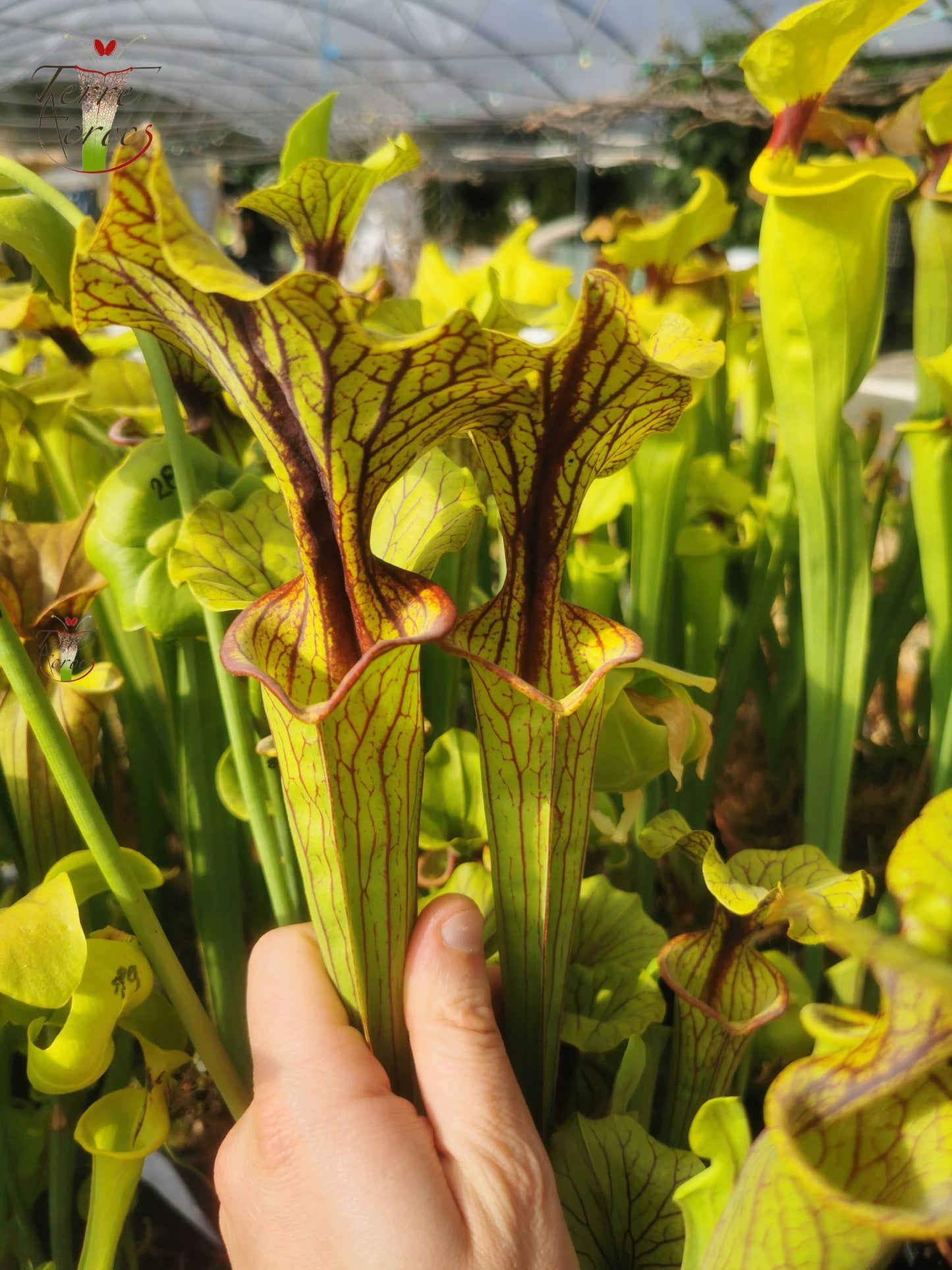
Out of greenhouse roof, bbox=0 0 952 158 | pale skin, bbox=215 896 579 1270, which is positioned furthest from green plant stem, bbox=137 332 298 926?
greenhouse roof, bbox=0 0 952 158

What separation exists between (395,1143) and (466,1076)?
0.05 meters

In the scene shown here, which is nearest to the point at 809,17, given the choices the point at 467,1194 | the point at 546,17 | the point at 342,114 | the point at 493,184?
the point at 467,1194

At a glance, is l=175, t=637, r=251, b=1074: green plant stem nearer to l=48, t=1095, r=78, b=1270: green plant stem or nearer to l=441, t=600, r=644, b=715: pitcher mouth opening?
l=48, t=1095, r=78, b=1270: green plant stem

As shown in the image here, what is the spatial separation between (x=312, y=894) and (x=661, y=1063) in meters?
0.58

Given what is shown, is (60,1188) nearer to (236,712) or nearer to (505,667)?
(236,712)

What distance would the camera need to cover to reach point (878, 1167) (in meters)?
0.35

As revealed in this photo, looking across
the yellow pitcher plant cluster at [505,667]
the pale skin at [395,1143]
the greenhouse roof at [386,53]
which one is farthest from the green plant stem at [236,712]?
the greenhouse roof at [386,53]

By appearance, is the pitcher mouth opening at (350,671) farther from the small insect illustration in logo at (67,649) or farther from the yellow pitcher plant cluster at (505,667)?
the small insect illustration in logo at (67,649)

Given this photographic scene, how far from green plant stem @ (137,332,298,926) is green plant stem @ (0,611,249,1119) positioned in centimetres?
10

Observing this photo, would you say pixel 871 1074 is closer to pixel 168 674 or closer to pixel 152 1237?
pixel 168 674

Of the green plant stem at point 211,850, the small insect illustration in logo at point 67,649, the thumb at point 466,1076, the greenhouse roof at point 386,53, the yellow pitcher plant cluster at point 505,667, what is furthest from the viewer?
the greenhouse roof at point 386,53

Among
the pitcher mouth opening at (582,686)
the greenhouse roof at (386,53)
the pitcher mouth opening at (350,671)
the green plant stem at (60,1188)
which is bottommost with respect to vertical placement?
the green plant stem at (60,1188)

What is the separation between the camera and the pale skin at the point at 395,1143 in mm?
420

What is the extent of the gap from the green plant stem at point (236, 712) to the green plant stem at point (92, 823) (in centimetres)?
10
